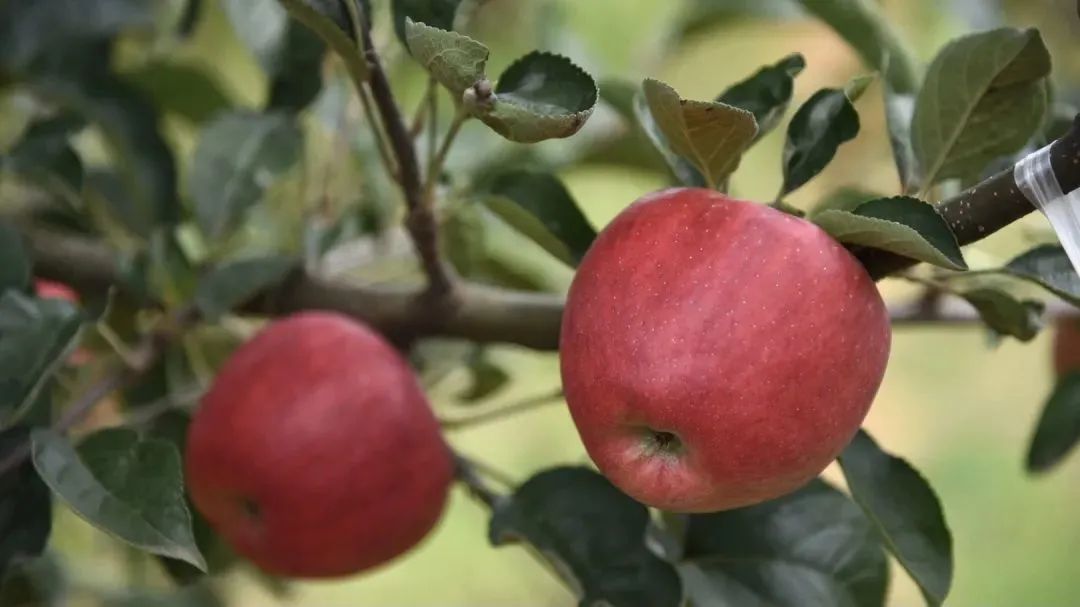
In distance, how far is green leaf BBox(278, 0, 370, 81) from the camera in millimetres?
403

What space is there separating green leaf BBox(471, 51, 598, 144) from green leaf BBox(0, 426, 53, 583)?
24 centimetres

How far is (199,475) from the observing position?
54cm

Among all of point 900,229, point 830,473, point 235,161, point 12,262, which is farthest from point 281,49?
point 830,473

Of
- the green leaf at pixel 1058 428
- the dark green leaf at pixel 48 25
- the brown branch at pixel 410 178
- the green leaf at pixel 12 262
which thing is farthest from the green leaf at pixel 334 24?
the green leaf at pixel 1058 428

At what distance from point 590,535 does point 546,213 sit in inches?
5.5

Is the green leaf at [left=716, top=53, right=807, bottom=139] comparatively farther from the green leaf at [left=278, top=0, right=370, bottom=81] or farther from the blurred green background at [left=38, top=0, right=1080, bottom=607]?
the blurred green background at [left=38, top=0, right=1080, bottom=607]

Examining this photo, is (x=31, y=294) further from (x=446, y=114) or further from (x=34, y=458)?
(x=446, y=114)

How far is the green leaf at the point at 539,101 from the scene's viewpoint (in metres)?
0.36

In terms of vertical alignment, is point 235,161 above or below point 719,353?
below

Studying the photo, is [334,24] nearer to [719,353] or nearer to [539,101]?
[539,101]

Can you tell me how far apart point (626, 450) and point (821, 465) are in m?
0.07

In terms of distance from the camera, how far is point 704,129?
39 centimetres

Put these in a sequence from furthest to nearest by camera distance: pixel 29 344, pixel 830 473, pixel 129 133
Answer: pixel 830 473, pixel 129 133, pixel 29 344

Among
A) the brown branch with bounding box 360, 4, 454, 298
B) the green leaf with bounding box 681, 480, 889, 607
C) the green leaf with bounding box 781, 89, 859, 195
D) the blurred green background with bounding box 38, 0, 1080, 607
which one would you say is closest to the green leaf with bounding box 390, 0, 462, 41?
the brown branch with bounding box 360, 4, 454, 298
